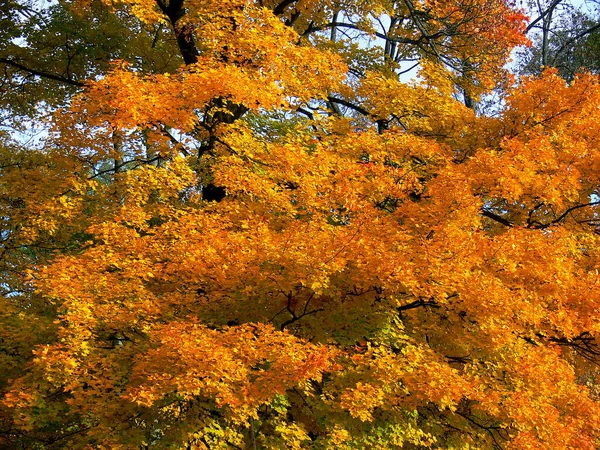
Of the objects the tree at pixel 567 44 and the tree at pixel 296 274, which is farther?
the tree at pixel 567 44

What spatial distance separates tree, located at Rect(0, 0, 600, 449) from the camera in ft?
21.7

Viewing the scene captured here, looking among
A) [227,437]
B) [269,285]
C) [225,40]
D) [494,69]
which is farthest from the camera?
[494,69]

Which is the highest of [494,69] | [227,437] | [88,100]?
[494,69]

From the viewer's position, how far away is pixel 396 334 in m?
7.55

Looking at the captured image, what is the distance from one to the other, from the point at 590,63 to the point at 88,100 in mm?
19689

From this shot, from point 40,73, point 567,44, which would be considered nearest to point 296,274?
point 40,73

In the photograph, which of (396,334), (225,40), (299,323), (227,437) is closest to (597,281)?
(396,334)

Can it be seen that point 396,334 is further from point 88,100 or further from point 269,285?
point 88,100

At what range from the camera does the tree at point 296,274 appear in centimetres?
661

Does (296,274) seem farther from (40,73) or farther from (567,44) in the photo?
(567,44)

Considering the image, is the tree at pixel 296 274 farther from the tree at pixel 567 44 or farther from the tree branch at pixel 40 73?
the tree at pixel 567 44

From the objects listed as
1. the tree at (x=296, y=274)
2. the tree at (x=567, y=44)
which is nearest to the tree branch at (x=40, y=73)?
the tree at (x=296, y=274)

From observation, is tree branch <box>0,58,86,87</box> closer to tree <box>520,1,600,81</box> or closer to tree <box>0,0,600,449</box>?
tree <box>0,0,600,449</box>

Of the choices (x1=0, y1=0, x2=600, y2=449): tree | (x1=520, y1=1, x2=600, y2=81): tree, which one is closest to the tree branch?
(x1=0, y1=0, x2=600, y2=449): tree
